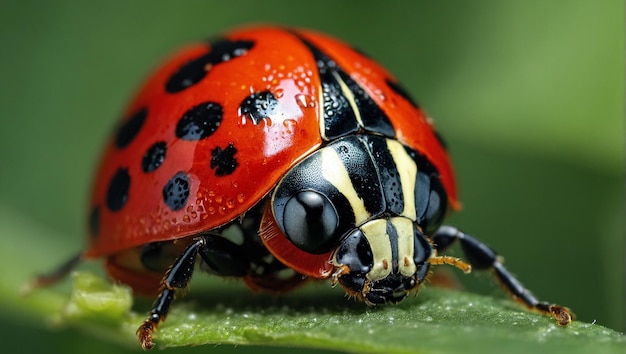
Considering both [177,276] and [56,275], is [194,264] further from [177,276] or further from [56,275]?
[56,275]

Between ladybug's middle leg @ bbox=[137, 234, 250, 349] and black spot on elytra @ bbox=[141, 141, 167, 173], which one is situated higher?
black spot on elytra @ bbox=[141, 141, 167, 173]

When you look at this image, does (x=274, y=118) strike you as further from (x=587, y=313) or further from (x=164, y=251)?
(x=587, y=313)

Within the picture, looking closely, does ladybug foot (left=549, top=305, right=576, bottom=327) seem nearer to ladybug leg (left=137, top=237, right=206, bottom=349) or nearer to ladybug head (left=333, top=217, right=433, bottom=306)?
ladybug head (left=333, top=217, right=433, bottom=306)

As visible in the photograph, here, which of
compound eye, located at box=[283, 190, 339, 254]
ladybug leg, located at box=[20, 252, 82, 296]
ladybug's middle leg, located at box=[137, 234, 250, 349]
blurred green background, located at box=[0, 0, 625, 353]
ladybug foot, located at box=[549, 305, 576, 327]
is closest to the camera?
ladybug foot, located at box=[549, 305, 576, 327]

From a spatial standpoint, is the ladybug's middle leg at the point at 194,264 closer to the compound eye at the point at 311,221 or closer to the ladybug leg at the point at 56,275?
the compound eye at the point at 311,221

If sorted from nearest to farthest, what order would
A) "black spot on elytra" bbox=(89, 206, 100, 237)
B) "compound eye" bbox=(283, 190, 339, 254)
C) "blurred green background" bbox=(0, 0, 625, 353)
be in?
"compound eye" bbox=(283, 190, 339, 254) < "black spot on elytra" bbox=(89, 206, 100, 237) < "blurred green background" bbox=(0, 0, 625, 353)

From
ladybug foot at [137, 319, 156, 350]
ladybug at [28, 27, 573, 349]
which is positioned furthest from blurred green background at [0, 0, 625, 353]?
ladybug foot at [137, 319, 156, 350]
